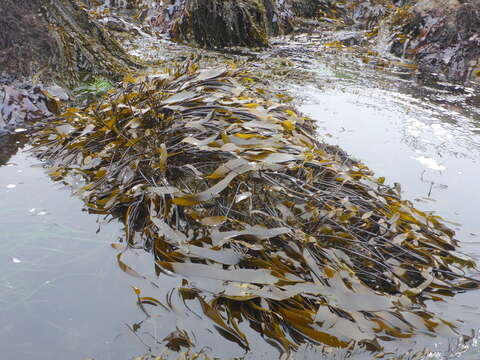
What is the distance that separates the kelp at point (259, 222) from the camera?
136 centimetres

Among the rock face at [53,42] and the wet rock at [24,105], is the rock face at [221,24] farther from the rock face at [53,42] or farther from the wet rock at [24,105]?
the wet rock at [24,105]

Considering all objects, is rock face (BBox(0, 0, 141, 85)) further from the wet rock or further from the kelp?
the kelp

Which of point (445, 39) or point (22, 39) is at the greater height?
point (445, 39)

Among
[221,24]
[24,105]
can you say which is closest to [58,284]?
[24,105]

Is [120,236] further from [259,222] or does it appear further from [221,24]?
[221,24]

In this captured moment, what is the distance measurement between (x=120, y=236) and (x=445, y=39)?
18.9 feet

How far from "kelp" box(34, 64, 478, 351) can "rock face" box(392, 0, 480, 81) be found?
396cm

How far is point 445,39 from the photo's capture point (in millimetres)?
5648

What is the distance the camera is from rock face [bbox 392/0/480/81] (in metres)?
5.25

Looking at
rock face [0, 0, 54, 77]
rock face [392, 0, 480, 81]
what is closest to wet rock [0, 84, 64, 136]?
rock face [0, 0, 54, 77]

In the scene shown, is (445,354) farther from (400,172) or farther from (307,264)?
(400,172)

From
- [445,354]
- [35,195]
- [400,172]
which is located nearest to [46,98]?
[35,195]

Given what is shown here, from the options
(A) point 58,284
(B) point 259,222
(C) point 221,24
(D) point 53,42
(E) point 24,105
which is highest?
(C) point 221,24

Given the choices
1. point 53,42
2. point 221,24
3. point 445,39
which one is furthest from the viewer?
point 221,24
